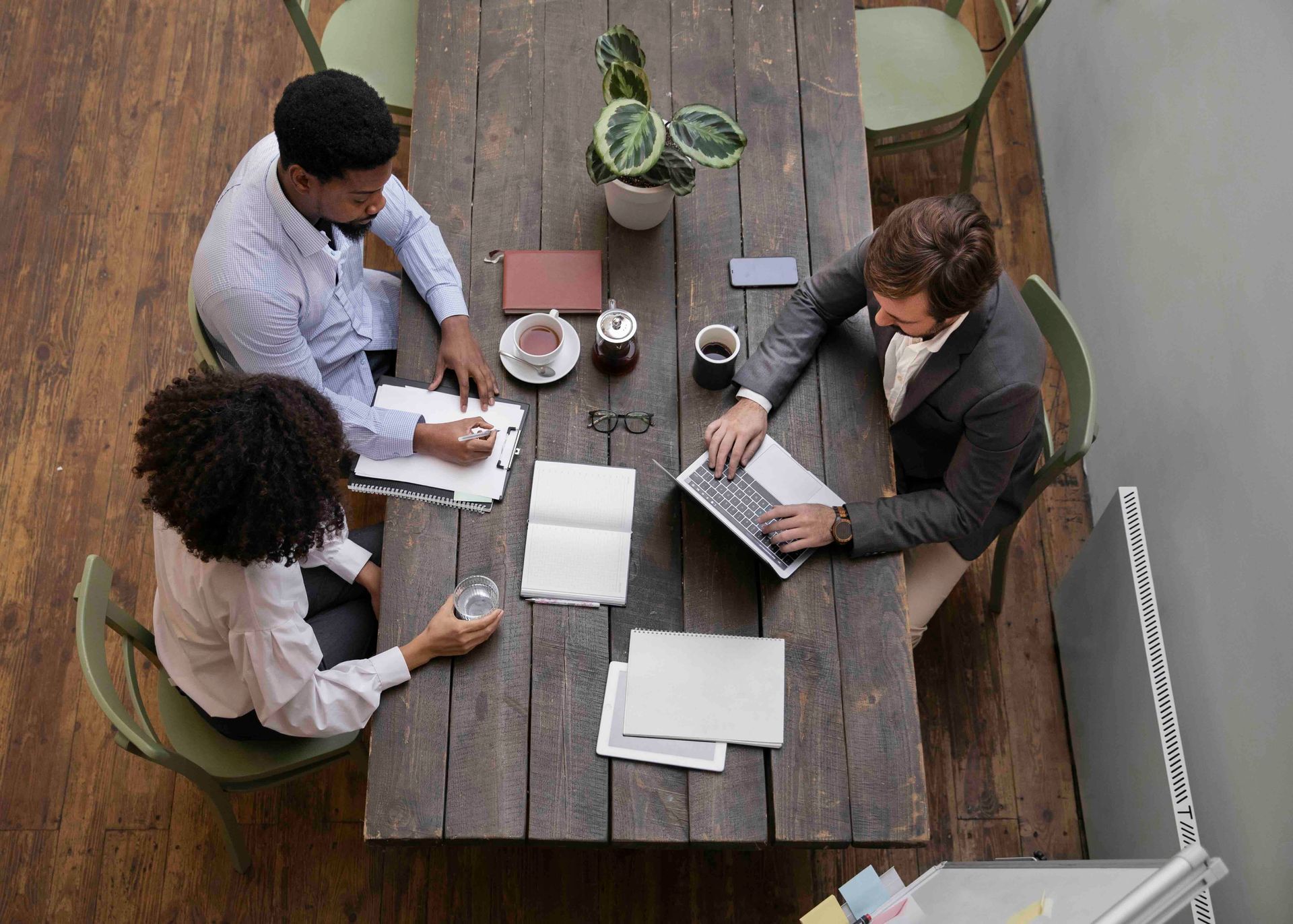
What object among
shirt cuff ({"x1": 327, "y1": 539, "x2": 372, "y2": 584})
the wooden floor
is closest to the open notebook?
shirt cuff ({"x1": 327, "y1": 539, "x2": 372, "y2": 584})

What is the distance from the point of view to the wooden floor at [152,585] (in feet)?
7.54

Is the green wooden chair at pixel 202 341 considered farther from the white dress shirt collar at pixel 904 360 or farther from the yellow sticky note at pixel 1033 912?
→ the yellow sticky note at pixel 1033 912

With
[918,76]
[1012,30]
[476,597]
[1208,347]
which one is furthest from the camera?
[918,76]

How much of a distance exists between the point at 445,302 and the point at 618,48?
0.61m

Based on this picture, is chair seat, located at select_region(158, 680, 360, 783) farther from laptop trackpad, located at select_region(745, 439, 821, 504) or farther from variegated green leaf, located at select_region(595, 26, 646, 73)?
variegated green leaf, located at select_region(595, 26, 646, 73)

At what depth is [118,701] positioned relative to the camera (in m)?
1.66

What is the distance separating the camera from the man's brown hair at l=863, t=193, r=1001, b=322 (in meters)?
1.58

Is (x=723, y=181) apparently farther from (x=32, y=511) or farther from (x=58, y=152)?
(x=58, y=152)

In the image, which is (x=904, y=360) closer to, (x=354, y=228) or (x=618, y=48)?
(x=618, y=48)

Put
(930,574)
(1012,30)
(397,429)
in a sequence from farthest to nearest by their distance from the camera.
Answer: (1012,30) < (930,574) < (397,429)

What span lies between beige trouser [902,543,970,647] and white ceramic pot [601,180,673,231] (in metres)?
0.93

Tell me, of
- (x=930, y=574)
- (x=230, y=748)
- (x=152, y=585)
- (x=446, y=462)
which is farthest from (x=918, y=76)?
(x=152, y=585)

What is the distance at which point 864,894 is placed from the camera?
167 cm

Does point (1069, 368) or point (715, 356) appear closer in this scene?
point (715, 356)
